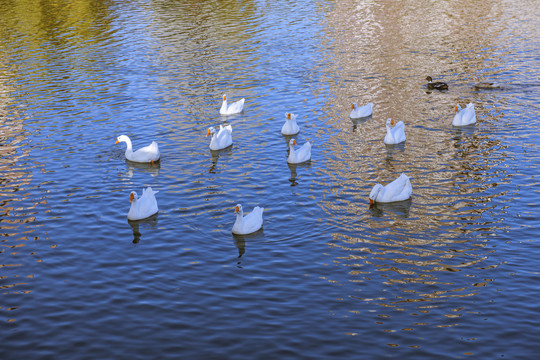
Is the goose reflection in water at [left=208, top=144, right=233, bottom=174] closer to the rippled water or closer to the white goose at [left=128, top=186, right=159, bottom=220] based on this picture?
the rippled water

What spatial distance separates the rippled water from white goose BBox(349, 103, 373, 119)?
21.1 inches

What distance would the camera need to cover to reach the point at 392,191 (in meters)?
19.9

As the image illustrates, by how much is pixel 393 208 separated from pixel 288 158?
5.40 metres

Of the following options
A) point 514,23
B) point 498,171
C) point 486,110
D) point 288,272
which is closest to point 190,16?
point 514,23

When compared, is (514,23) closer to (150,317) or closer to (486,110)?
(486,110)

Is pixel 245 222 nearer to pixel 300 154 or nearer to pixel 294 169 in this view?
pixel 294 169

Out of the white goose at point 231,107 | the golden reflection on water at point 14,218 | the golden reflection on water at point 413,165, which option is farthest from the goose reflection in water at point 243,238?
the white goose at point 231,107

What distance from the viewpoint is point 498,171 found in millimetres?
21984

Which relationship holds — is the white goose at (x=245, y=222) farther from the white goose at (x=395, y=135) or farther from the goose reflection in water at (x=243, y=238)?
the white goose at (x=395, y=135)

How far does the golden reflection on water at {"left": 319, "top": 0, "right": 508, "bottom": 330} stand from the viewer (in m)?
16.0

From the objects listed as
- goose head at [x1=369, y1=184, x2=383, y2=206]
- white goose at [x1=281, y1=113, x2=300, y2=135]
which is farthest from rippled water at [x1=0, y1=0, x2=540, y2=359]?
white goose at [x1=281, y1=113, x2=300, y2=135]

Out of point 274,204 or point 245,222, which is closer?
point 245,222

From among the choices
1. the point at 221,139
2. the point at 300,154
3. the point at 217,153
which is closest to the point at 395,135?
the point at 300,154

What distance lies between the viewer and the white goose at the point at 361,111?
2828 cm
